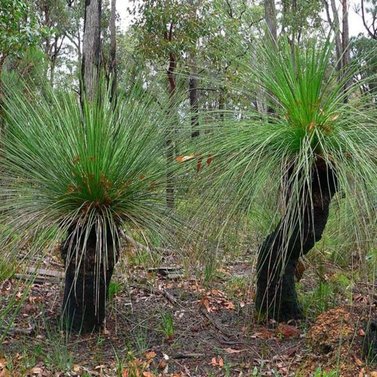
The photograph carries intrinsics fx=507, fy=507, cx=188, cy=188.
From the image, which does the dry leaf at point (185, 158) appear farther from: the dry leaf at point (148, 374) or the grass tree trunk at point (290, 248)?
the dry leaf at point (148, 374)

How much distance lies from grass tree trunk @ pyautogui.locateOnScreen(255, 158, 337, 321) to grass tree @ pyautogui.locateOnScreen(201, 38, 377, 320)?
0.07 feet

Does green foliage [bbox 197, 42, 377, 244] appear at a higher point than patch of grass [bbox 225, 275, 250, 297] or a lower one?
higher

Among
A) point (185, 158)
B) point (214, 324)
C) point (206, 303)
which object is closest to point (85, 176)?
point (185, 158)

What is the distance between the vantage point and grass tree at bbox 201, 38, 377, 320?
1.99 metres

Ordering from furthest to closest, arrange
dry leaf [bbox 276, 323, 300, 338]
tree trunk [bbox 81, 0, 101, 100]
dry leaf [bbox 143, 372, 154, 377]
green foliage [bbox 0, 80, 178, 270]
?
tree trunk [bbox 81, 0, 101, 100] → dry leaf [bbox 276, 323, 300, 338] → green foliage [bbox 0, 80, 178, 270] → dry leaf [bbox 143, 372, 154, 377]

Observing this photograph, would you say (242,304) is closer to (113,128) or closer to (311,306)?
(311,306)

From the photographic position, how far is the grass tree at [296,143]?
199 cm

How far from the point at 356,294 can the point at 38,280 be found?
7.02 feet

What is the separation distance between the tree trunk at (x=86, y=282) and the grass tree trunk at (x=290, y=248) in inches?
29.7

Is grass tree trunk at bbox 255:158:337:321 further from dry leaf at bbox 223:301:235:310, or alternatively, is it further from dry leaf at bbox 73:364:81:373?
dry leaf at bbox 73:364:81:373

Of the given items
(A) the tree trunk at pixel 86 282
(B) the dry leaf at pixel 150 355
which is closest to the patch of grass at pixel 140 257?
(A) the tree trunk at pixel 86 282

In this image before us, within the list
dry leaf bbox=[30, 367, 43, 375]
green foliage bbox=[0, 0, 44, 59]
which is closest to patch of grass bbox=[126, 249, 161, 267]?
dry leaf bbox=[30, 367, 43, 375]

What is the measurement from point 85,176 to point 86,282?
567 mm

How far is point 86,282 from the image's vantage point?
2.50 meters
